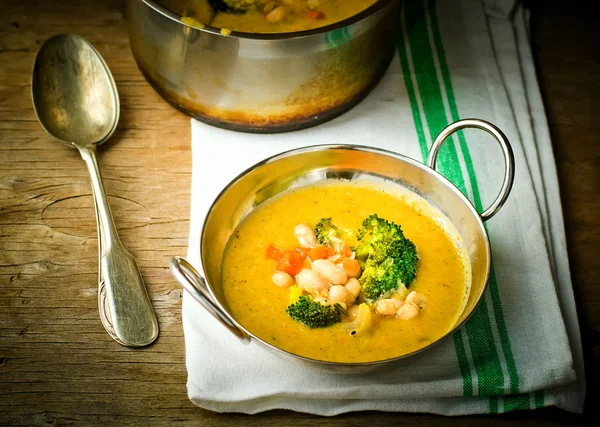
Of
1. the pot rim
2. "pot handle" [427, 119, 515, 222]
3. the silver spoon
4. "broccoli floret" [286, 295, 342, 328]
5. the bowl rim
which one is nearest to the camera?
the bowl rim

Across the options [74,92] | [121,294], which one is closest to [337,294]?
[121,294]

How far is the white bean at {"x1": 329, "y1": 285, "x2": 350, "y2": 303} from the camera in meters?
1.70

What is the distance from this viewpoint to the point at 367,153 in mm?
1976

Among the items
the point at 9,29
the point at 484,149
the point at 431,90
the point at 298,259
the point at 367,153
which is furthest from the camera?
the point at 9,29

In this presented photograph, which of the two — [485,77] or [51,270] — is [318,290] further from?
[485,77]

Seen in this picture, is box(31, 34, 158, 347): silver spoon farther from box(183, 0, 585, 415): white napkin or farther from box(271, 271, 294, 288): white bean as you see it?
box(271, 271, 294, 288): white bean

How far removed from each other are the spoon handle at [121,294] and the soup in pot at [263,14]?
699mm

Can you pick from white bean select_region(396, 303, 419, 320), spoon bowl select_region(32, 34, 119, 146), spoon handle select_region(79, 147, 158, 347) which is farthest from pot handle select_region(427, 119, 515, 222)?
spoon bowl select_region(32, 34, 119, 146)

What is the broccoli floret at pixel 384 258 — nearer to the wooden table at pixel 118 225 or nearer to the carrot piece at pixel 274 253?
the carrot piece at pixel 274 253

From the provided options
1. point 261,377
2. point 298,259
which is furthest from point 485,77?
point 261,377

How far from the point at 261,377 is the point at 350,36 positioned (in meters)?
0.95

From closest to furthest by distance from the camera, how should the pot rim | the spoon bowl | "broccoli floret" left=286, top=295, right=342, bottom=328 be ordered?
"broccoli floret" left=286, top=295, right=342, bottom=328 → the pot rim → the spoon bowl

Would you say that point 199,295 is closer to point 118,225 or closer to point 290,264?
point 290,264

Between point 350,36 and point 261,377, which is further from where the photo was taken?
point 350,36
